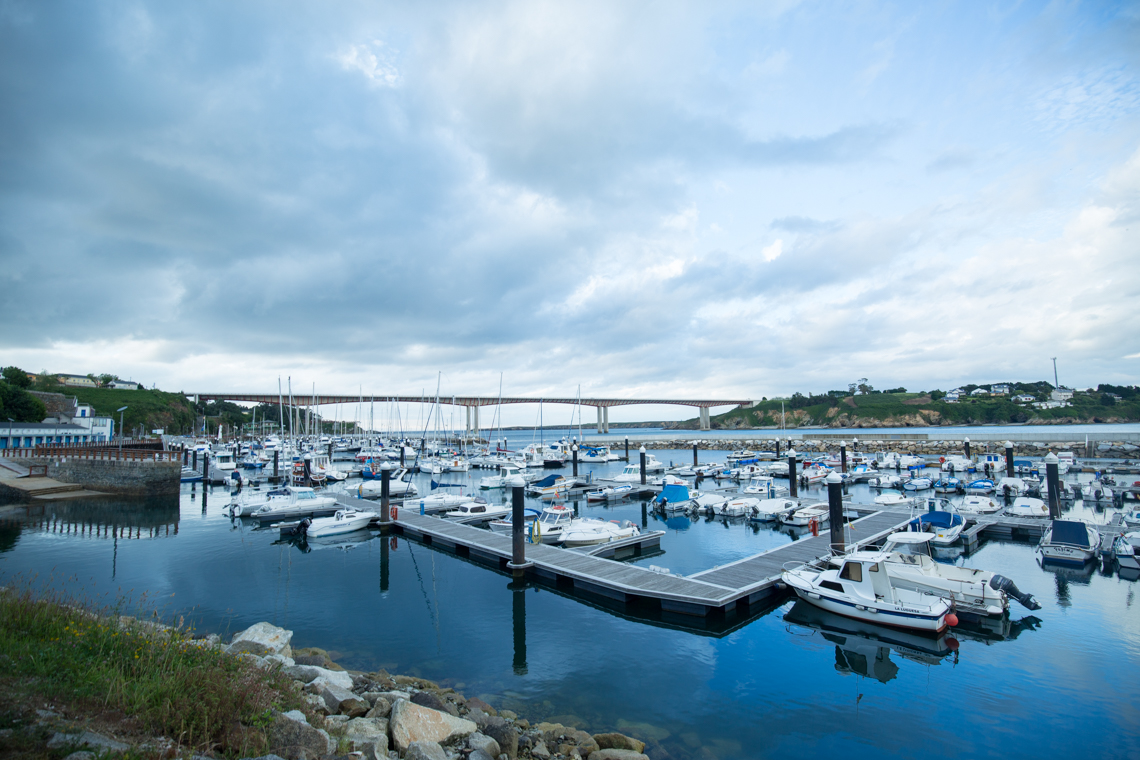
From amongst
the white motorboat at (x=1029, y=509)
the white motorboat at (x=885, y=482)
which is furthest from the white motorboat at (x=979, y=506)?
the white motorboat at (x=885, y=482)

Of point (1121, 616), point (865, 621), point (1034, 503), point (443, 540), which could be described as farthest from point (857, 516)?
point (443, 540)

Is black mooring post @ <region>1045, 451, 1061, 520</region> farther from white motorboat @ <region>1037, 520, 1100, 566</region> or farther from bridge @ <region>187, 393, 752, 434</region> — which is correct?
bridge @ <region>187, 393, 752, 434</region>

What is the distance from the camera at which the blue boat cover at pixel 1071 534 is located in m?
22.7

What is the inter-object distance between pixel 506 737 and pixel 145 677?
5376mm

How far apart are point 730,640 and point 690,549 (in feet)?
39.6

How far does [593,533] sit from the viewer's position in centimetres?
2653

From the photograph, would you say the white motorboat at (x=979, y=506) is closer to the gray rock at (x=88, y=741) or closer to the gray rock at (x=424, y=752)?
the gray rock at (x=424, y=752)

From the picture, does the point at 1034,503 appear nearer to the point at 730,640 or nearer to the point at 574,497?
the point at 730,640

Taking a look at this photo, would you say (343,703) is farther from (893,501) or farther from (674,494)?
(893,501)

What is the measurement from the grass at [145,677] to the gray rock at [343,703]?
37.8 inches

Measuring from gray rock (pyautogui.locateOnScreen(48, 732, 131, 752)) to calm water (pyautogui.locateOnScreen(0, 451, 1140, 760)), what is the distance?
27.5 ft

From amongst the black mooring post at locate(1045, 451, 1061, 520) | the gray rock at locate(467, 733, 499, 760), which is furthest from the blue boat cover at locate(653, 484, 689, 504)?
the gray rock at locate(467, 733, 499, 760)

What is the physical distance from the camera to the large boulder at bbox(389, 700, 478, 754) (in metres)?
8.34

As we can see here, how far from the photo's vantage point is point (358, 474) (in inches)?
2397
